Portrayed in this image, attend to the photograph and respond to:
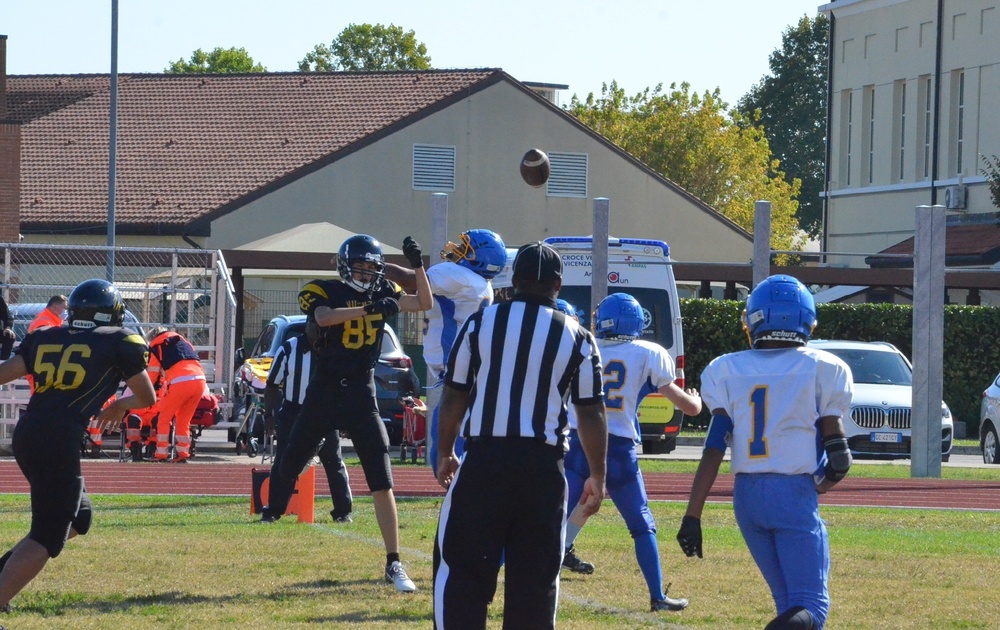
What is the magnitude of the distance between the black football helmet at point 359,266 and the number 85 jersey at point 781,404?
2971mm

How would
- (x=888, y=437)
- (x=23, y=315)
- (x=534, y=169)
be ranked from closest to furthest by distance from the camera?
(x=534, y=169) → (x=888, y=437) → (x=23, y=315)

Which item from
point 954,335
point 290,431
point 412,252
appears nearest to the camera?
point 412,252

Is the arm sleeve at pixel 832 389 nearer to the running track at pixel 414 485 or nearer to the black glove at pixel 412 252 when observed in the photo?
the black glove at pixel 412 252

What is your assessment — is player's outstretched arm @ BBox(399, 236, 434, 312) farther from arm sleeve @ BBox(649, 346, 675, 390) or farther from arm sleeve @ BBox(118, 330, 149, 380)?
arm sleeve @ BBox(118, 330, 149, 380)

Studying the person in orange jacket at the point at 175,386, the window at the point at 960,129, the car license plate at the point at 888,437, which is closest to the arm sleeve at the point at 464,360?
the person in orange jacket at the point at 175,386

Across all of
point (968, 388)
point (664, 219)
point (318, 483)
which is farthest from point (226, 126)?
point (318, 483)

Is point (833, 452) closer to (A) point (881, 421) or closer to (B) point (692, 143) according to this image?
(A) point (881, 421)

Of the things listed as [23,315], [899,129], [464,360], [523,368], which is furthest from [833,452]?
[899,129]

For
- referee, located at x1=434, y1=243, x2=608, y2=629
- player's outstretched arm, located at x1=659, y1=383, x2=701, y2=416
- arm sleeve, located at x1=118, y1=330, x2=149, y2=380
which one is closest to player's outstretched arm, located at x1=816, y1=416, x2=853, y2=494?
referee, located at x1=434, y1=243, x2=608, y2=629

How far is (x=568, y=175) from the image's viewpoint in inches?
1688

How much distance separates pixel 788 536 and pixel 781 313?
89cm

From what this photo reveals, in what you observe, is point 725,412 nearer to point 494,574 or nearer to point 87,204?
point 494,574

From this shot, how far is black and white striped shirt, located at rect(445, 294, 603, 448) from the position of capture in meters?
6.05

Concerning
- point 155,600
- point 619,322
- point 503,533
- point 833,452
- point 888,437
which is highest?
point 619,322
